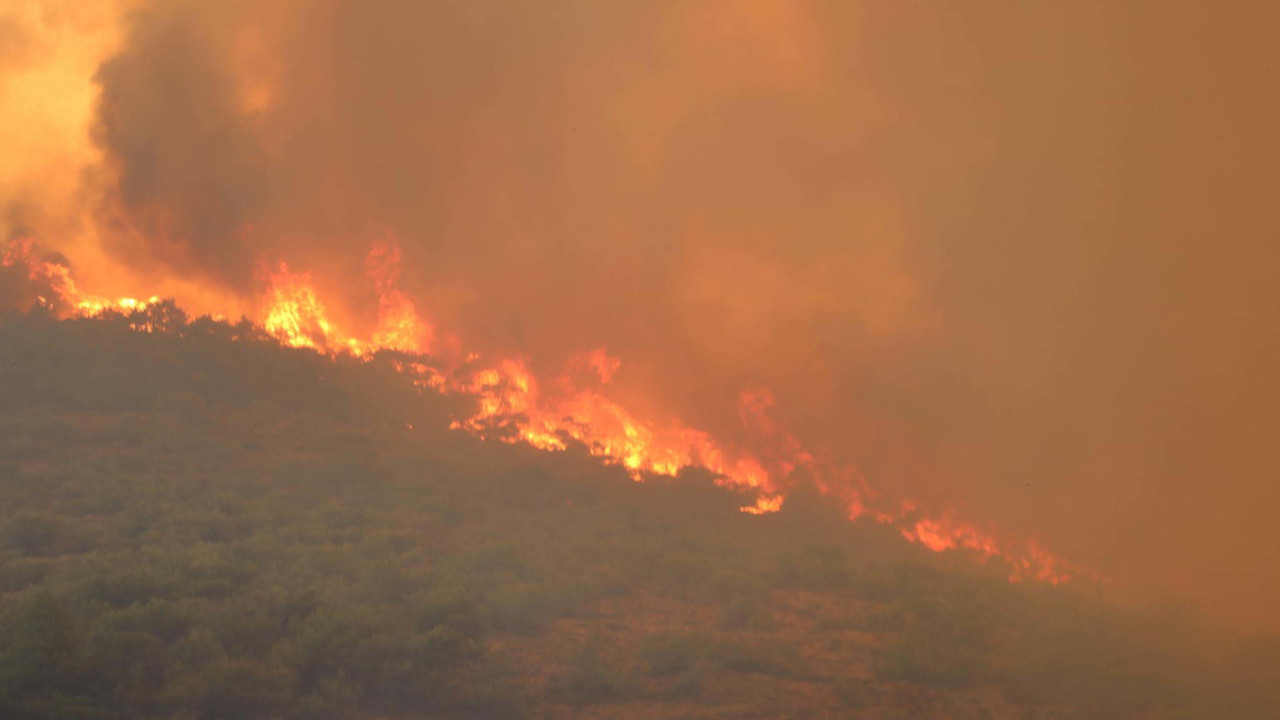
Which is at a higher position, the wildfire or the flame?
the flame

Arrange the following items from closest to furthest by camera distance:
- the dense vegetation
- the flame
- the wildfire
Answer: the dense vegetation < the wildfire < the flame

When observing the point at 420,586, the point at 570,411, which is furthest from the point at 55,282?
the point at 420,586

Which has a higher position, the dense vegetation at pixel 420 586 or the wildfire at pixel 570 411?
the wildfire at pixel 570 411

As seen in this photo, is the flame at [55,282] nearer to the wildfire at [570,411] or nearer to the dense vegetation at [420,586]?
the wildfire at [570,411]

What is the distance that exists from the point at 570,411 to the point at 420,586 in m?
10.8

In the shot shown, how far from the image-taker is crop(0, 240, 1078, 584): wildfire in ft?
79.4

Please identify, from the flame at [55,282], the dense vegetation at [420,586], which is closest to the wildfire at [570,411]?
the flame at [55,282]

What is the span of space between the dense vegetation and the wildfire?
0.69 metres

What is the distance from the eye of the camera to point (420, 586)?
16766 mm

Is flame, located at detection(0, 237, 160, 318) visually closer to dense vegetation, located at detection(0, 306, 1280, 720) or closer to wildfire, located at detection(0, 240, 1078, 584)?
wildfire, located at detection(0, 240, 1078, 584)

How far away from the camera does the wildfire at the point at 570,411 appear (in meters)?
24.2

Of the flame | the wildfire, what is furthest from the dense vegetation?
the flame

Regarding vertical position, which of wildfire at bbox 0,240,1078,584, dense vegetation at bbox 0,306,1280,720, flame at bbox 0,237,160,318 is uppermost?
flame at bbox 0,237,160,318

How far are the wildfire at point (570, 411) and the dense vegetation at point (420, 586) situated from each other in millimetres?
694
